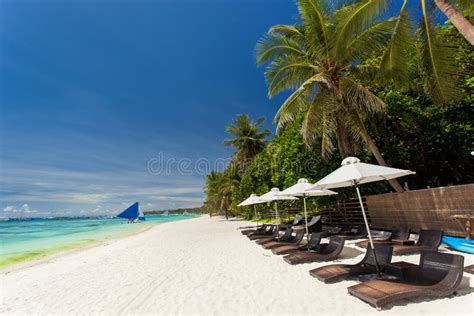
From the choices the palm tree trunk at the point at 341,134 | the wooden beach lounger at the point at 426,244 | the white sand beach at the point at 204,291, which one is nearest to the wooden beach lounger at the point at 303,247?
the white sand beach at the point at 204,291

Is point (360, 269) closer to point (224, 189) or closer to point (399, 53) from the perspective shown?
point (399, 53)

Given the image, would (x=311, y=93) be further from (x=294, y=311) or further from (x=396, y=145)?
(x=294, y=311)

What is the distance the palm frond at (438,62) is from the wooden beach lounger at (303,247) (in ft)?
18.0

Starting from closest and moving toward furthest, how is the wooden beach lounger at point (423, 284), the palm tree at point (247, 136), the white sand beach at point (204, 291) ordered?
the wooden beach lounger at point (423, 284) → the white sand beach at point (204, 291) → the palm tree at point (247, 136)

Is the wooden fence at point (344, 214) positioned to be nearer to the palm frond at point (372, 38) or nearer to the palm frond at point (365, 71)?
the palm frond at point (365, 71)

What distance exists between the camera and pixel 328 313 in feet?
12.8

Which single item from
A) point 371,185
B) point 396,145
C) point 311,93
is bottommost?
point 371,185

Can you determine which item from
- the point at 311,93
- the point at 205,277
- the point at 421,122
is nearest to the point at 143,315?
the point at 205,277

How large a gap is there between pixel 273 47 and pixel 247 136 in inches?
805

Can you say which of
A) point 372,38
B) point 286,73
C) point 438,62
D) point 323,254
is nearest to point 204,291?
point 323,254

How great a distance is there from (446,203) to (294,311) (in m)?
7.61

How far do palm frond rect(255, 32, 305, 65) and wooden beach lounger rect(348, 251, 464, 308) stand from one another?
1046cm

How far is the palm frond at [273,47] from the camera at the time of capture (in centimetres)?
1266

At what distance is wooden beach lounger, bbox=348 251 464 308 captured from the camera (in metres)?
3.74
